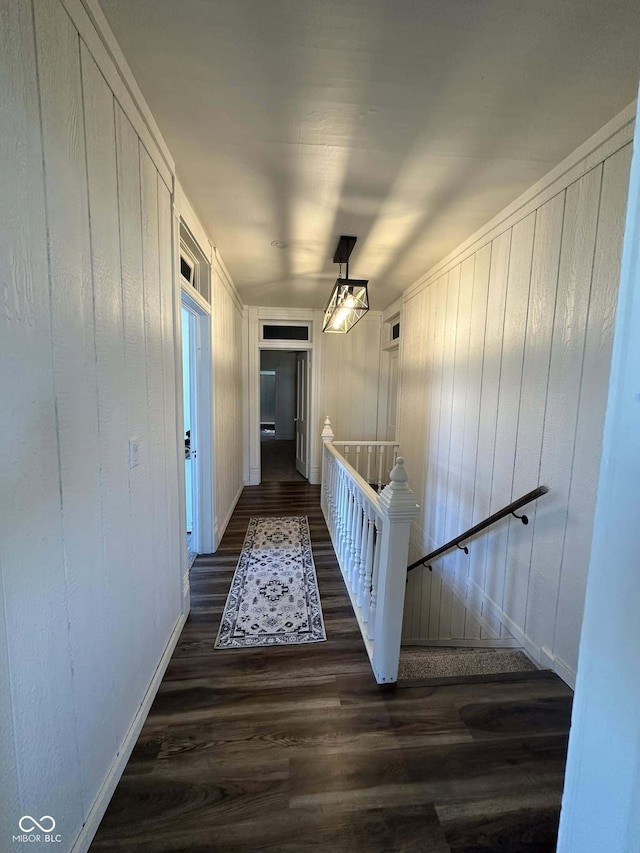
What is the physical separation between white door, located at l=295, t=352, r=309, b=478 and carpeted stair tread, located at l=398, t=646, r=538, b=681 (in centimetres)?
357

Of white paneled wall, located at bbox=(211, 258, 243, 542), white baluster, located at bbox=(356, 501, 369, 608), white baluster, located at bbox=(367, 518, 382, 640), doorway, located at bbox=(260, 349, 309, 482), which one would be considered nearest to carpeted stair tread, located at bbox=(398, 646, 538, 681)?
white baluster, located at bbox=(367, 518, 382, 640)

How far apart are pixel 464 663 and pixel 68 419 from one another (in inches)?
89.9

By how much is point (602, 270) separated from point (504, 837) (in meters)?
2.24

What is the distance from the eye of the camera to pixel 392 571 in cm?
155

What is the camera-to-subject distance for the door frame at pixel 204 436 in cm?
270

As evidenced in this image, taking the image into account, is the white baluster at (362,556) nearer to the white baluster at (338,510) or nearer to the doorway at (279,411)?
the white baluster at (338,510)

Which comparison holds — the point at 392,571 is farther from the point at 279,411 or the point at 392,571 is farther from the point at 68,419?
the point at 279,411

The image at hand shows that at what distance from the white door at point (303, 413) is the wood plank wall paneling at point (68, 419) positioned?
3911 mm

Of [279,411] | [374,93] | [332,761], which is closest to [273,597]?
[332,761]

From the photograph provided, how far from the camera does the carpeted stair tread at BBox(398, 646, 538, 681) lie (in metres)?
1.81

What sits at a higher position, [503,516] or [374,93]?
[374,93]

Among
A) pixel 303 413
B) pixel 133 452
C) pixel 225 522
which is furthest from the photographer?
pixel 303 413

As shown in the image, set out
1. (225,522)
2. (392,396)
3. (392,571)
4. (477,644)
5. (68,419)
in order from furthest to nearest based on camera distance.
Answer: (392,396), (225,522), (477,644), (392,571), (68,419)

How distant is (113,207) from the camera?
3.84 ft
